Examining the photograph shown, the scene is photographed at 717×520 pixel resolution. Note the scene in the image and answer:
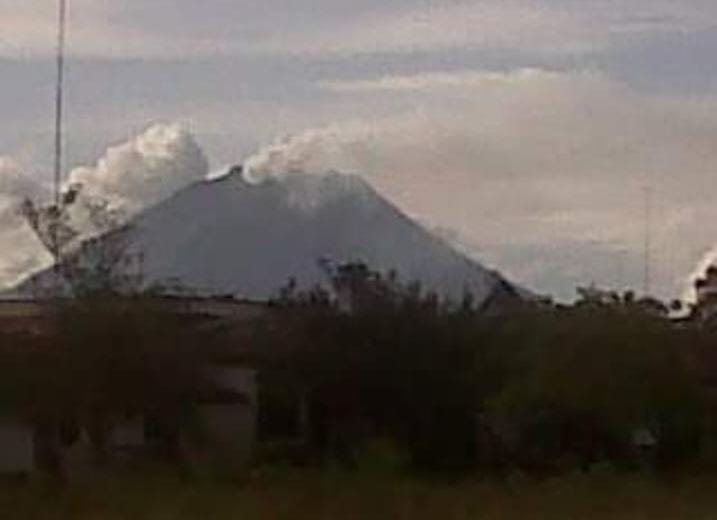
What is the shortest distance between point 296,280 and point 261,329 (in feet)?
14.0

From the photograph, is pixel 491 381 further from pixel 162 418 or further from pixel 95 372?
pixel 95 372

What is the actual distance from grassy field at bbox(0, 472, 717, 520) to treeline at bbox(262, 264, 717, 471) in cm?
962

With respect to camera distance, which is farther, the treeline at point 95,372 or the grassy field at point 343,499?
the treeline at point 95,372

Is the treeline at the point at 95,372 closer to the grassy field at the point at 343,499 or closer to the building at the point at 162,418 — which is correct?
the building at the point at 162,418

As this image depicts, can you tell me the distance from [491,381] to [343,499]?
72.8ft

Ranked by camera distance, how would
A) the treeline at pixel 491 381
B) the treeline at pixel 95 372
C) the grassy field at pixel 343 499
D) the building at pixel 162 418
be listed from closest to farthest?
the grassy field at pixel 343 499 → the treeline at pixel 95 372 → the building at pixel 162 418 → the treeline at pixel 491 381

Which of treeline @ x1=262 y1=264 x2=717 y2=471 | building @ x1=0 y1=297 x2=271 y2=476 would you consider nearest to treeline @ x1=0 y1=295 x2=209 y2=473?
building @ x1=0 y1=297 x2=271 y2=476

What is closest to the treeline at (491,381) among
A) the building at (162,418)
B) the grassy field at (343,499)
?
the building at (162,418)

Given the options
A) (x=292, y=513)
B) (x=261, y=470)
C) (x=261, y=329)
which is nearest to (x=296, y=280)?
(x=261, y=329)

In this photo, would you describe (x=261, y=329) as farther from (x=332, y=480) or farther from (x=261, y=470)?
(x=332, y=480)

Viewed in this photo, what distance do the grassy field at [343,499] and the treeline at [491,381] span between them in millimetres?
9617

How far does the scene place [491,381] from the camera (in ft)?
203

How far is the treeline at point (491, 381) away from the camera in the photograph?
59344 mm

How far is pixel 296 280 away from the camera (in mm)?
69312
